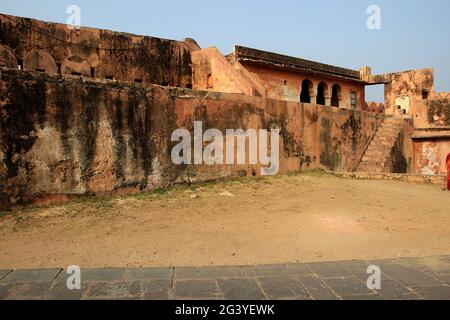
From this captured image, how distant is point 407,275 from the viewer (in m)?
3.19

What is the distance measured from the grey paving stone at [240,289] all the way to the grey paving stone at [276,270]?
0.57 feet

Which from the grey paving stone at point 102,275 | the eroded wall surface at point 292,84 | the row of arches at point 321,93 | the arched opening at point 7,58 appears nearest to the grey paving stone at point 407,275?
the grey paving stone at point 102,275

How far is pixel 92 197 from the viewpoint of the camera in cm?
586

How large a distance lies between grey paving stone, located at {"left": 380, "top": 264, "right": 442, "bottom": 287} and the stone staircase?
300 inches

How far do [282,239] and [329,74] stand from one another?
16.4 m

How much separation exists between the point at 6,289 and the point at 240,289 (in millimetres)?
1700

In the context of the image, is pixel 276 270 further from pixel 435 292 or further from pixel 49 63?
pixel 49 63

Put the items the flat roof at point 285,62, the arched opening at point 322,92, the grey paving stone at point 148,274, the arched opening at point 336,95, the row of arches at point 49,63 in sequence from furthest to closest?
the arched opening at point 336,95, the arched opening at point 322,92, the flat roof at point 285,62, the row of arches at point 49,63, the grey paving stone at point 148,274

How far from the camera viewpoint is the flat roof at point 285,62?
1575cm

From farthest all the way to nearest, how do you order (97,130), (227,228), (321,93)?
(321,93), (97,130), (227,228)

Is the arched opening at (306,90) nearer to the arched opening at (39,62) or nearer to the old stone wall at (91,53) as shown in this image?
the old stone wall at (91,53)

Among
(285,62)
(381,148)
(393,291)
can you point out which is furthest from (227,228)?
(285,62)

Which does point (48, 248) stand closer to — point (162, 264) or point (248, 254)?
point (162, 264)
